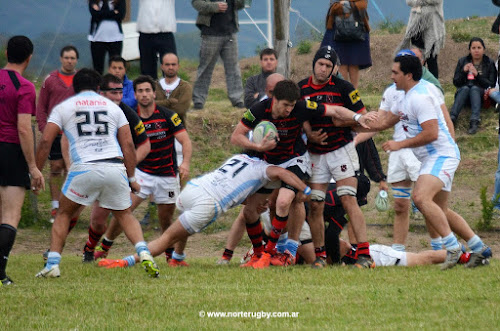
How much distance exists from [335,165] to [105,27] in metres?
6.01

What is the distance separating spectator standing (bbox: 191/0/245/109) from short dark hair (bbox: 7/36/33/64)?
6051 mm

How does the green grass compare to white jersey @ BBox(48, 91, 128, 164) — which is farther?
white jersey @ BBox(48, 91, 128, 164)

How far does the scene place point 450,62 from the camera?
19562 mm

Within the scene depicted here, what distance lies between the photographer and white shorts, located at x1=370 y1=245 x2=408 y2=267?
10.0 meters

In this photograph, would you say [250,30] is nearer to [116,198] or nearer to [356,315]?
[116,198]

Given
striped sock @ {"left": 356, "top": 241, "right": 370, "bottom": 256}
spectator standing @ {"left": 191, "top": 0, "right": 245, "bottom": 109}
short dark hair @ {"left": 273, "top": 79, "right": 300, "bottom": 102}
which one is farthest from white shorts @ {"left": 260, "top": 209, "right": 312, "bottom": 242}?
spectator standing @ {"left": 191, "top": 0, "right": 245, "bottom": 109}

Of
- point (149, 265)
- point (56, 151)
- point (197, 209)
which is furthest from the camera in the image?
point (56, 151)

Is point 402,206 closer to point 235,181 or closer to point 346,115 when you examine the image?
point 346,115

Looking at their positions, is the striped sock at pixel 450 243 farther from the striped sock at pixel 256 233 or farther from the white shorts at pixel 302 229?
the striped sock at pixel 256 233

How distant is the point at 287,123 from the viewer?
9875mm

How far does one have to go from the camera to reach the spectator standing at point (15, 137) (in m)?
8.88

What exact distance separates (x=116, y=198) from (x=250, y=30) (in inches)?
435

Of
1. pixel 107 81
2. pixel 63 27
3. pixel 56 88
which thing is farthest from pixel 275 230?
pixel 63 27

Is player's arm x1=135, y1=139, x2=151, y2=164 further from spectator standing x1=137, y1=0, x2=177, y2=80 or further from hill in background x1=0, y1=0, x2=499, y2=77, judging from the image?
hill in background x1=0, y1=0, x2=499, y2=77
